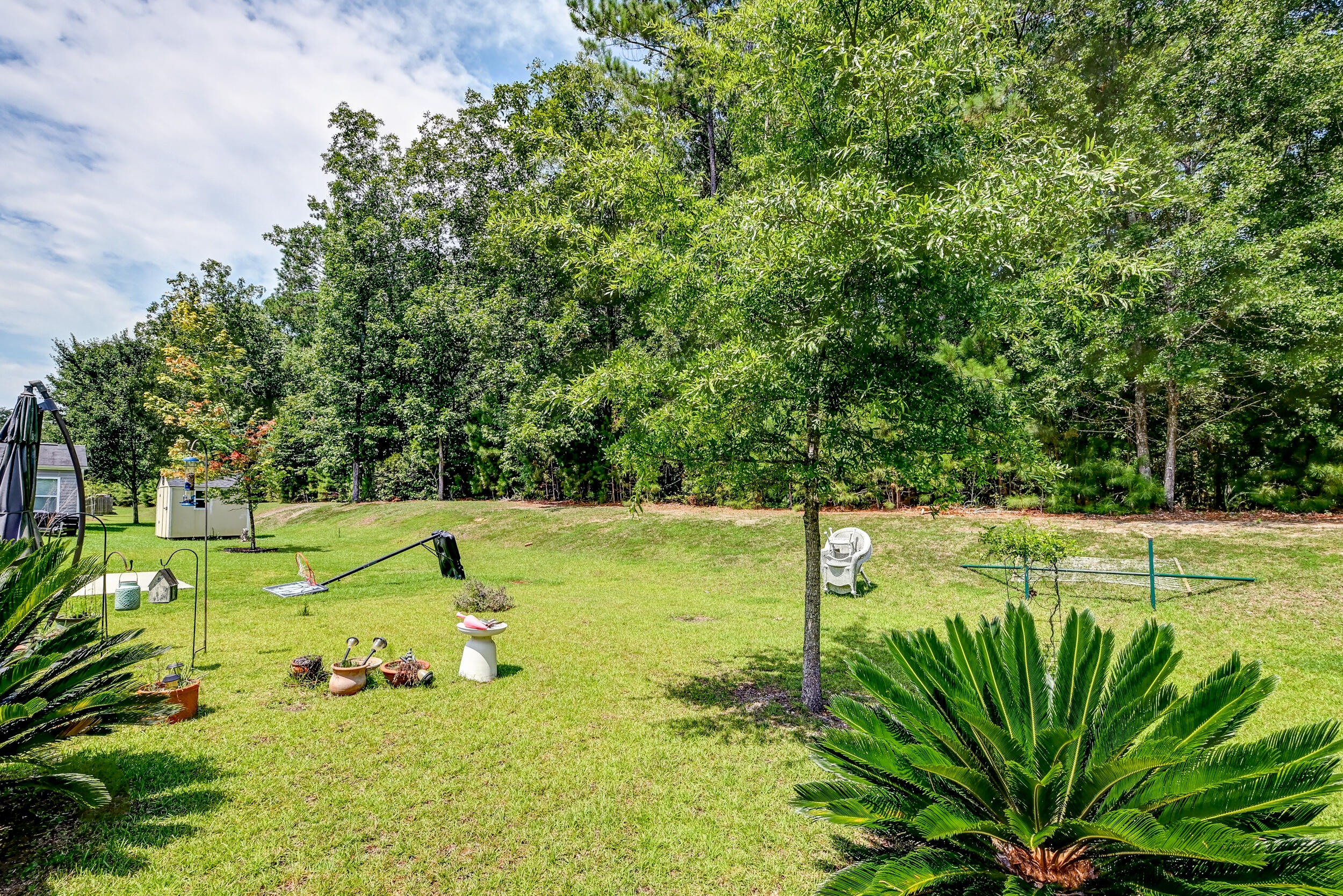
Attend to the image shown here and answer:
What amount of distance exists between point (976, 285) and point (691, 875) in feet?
15.0

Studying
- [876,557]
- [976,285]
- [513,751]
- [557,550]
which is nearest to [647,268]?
[976,285]

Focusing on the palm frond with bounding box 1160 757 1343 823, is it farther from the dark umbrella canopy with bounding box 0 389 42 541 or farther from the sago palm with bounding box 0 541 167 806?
the dark umbrella canopy with bounding box 0 389 42 541

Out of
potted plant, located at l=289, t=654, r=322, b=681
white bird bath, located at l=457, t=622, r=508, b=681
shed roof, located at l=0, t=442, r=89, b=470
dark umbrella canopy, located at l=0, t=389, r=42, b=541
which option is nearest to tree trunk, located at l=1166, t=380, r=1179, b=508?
white bird bath, located at l=457, t=622, r=508, b=681

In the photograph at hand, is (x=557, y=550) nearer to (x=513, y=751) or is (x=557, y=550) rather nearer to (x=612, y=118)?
(x=513, y=751)

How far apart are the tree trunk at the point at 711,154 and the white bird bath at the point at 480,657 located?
57.1 ft

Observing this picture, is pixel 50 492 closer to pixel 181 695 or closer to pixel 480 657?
pixel 181 695

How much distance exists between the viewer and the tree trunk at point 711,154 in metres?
20.5

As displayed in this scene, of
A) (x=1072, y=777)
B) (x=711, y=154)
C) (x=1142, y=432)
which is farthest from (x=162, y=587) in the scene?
(x=1142, y=432)

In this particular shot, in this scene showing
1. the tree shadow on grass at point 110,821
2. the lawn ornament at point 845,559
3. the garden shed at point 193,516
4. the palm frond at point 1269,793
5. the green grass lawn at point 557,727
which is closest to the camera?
the palm frond at point 1269,793

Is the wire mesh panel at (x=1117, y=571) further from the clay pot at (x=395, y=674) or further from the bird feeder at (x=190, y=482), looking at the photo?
the bird feeder at (x=190, y=482)

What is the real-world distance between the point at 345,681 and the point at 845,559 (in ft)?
29.4

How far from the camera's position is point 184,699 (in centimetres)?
557

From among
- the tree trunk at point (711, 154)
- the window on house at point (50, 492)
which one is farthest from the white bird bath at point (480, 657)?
the window on house at point (50, 492)

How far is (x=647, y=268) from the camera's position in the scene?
5.89 metres
